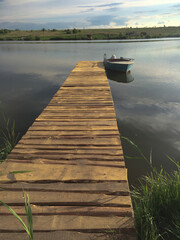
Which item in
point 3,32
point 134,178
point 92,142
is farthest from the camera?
point 3,32

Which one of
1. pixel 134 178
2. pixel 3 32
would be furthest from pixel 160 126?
pixel 3 32

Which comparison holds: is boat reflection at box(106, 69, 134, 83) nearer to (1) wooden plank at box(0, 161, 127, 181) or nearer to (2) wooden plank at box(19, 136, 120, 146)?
(2) wooden plank at box(19, 136, 120, 146)

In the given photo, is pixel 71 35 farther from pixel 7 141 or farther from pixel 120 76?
pixel 7 141

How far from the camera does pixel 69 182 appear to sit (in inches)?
102

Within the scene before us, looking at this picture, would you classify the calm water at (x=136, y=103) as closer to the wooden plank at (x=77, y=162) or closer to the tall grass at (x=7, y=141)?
the tall grass at (x=7, y=141)

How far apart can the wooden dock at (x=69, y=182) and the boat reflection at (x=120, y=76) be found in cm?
993

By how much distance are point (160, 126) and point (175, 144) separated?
4.10 ft

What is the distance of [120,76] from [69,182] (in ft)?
44.3

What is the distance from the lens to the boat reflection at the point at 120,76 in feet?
45.6

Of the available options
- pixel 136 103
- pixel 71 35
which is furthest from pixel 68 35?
pixel 136 103

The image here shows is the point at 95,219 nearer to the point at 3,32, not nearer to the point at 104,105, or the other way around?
the point at 104,105

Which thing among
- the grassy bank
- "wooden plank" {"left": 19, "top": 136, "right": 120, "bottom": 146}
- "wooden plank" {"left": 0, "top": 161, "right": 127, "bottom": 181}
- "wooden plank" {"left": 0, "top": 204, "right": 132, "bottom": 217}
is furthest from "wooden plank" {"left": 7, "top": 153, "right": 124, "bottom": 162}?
the grassy bank

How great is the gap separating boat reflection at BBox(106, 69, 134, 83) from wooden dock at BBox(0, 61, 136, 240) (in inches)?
391

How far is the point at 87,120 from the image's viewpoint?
4.80m
